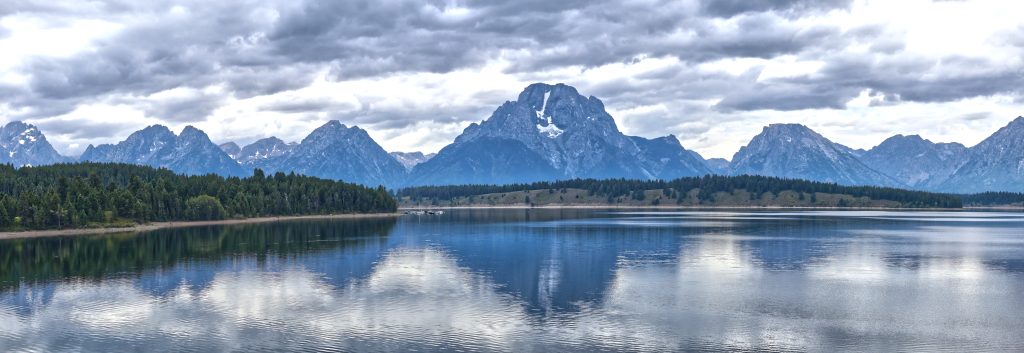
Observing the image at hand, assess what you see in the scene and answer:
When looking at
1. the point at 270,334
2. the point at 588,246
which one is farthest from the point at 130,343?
the point at 588,246

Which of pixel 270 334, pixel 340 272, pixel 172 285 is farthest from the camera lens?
pixel 340 272

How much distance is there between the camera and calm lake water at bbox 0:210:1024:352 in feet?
225

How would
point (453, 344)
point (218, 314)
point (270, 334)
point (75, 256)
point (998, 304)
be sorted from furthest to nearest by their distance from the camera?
point (75, 256), point (998, 304), point (218, 314), point (270, 334), point (453, 344)

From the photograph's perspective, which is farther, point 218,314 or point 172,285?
point 172,285

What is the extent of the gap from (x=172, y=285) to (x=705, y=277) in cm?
7287

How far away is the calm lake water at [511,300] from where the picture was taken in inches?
2702

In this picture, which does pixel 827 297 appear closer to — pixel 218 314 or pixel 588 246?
pixel 218 314

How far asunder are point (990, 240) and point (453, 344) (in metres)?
181

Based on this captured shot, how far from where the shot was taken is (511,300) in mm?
91312

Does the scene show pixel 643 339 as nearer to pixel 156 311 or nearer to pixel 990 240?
pixel 156 311

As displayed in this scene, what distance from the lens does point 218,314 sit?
82125 millimetres

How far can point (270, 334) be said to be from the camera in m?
71.9

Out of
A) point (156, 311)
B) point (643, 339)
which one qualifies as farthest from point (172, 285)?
point (643, 339)

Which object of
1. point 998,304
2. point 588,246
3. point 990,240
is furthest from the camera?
point 990,240
